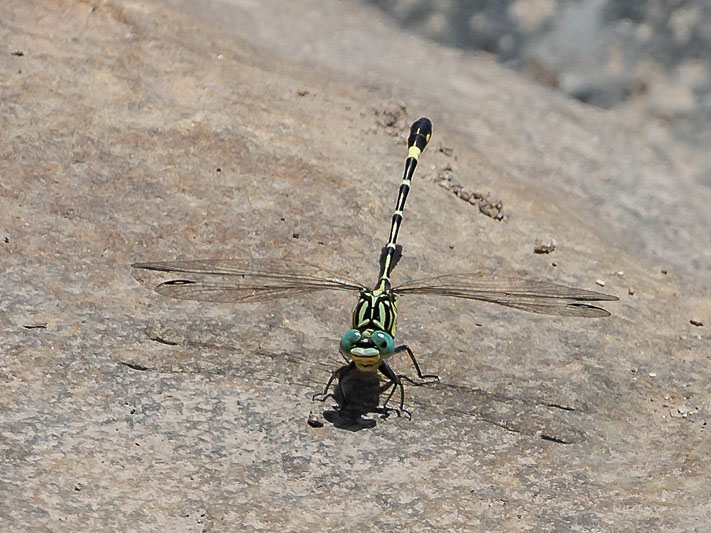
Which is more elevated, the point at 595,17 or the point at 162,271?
the point at 595,17

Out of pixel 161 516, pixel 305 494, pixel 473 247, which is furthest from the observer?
pixel 473 247

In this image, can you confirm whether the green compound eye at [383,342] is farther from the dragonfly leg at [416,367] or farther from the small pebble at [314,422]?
the small pebble at [314,422]

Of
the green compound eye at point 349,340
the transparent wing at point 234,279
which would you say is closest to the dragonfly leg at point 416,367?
the green compound eye at point 349,340

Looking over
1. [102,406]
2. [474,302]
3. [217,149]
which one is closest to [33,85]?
[217,149]

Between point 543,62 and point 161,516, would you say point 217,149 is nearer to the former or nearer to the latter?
point 161,516

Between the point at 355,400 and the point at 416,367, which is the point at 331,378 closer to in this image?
the point at 355,400
